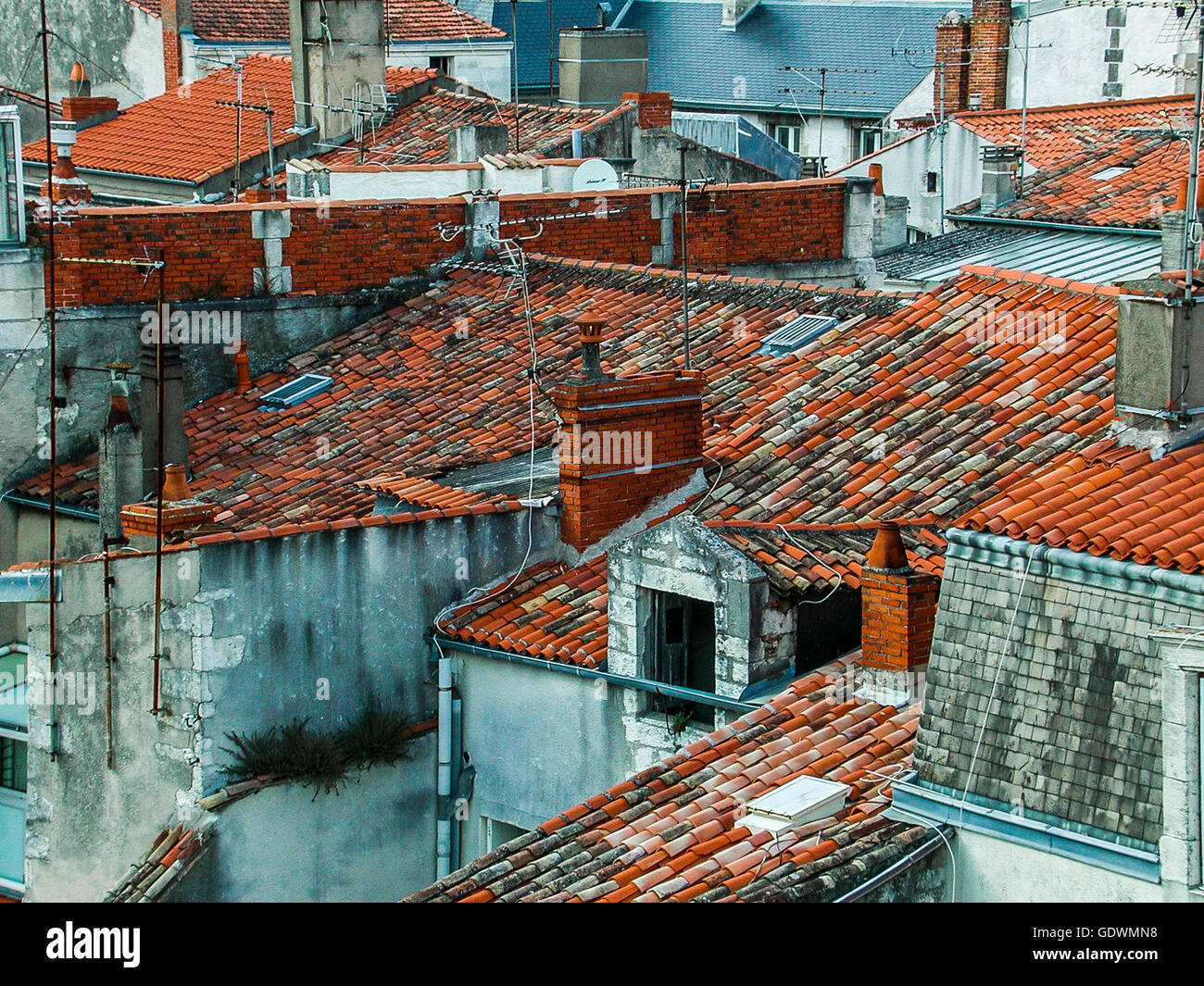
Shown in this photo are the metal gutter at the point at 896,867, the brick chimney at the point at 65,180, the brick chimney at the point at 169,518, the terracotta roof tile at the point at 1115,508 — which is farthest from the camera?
the brick chimney at the point at 65,180

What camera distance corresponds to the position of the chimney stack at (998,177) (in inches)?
1246

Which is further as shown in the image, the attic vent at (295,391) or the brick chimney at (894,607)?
the attic vent at (295,391)

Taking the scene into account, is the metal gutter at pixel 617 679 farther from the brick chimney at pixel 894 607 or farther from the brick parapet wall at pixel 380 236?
the brick parapet wall at pixel 380 236

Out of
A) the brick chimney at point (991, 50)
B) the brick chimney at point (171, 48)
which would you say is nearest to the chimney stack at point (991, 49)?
the brick chimney at point (991, 50)

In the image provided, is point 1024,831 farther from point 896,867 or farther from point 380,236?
point 380,236

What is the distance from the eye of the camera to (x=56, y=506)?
21.4 meters

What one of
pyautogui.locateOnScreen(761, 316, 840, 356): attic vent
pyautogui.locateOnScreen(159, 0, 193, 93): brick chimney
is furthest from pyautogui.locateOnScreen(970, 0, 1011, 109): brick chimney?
pyautogui.locateOnScreen(761, 316, 840, 356): attic vent

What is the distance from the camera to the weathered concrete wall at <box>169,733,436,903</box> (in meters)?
15.6

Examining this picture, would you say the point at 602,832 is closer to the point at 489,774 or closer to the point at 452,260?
the point at 489,774

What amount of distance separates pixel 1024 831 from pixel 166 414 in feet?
39.1

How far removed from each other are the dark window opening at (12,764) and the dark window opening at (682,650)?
612cm

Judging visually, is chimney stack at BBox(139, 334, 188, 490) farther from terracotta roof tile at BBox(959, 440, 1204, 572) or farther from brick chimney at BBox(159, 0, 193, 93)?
brick chimney at BBox(159, 0, 193, 93)

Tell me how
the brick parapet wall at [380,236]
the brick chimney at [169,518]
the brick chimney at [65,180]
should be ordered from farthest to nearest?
1. the brick chimney at [65,180]
2. the brick parapet wall at [380,236]
3. the brick chimney at [169,518]

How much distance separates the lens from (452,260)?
25000 millimetres
